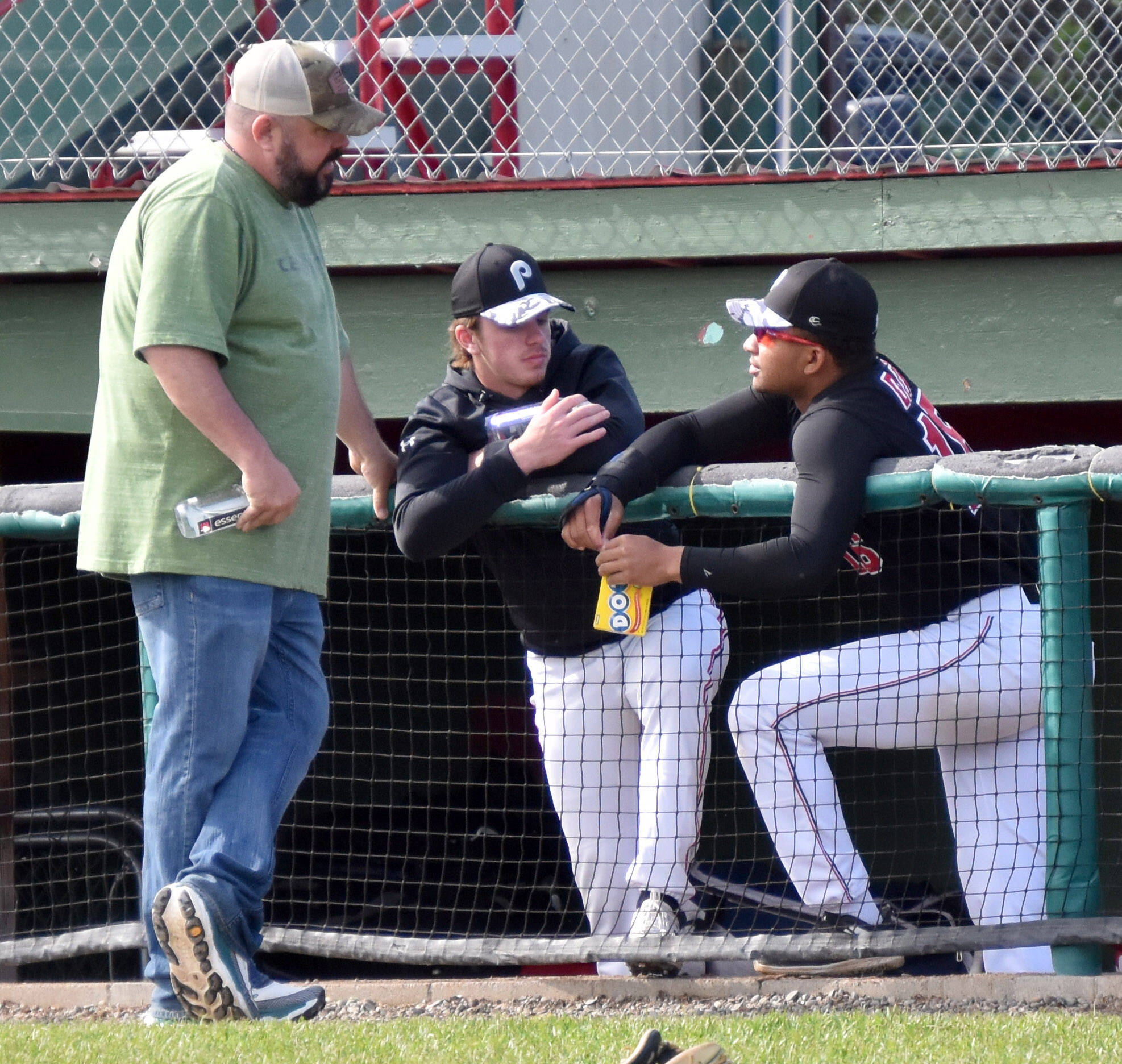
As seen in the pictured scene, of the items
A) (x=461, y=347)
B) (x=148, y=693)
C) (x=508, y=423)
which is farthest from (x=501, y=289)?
(x=148, y=693)

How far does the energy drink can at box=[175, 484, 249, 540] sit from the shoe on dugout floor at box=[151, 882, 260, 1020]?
717 millimetres

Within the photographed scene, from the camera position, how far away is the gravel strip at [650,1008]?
Answer: 3180mm

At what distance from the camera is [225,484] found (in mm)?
3121

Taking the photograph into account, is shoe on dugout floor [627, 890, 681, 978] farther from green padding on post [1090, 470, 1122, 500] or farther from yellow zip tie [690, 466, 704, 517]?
green padding on post [1090, 470, 1122, 500]

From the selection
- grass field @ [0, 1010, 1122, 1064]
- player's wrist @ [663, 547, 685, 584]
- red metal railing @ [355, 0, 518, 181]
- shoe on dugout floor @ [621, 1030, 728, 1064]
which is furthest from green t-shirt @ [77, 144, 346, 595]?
red metal railing @ [355, 0, 518, 181]

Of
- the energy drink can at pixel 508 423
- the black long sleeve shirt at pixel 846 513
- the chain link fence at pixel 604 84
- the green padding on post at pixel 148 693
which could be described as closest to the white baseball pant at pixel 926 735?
the black long sleeve shirt at pixel 846 513

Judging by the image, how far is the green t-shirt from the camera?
3016 mm

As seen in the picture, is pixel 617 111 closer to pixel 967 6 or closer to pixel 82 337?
pixel 967 6

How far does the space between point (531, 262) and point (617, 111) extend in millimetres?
1488

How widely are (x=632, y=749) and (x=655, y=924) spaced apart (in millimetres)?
515

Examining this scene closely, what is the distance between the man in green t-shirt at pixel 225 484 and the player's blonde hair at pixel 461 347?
2.31 ft

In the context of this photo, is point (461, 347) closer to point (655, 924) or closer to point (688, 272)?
point (688, 272)

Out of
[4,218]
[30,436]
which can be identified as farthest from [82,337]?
[30,436]

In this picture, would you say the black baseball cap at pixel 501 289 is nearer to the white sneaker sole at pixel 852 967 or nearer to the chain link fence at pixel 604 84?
the chain link fence at pixel 604 84
